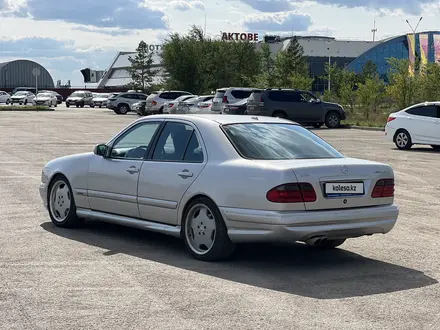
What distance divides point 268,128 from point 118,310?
127 inches

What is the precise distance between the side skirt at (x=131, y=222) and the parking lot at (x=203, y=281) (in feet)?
0.71

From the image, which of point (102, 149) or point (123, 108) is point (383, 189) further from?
point (123, 108)

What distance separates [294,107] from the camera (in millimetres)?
36438

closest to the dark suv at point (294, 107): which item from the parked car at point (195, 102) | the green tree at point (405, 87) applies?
the green tree at point (405, 87)

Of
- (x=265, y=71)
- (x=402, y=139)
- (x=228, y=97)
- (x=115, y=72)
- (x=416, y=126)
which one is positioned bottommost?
(x=402, y=139)

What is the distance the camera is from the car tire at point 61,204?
32.3ft

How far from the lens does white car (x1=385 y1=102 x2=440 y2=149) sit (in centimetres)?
2378

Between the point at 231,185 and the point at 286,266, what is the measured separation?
3.13 ft

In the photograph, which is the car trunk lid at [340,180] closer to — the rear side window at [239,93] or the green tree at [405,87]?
the green tree at [405,87]

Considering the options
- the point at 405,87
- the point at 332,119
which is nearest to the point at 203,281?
the point at 332,119

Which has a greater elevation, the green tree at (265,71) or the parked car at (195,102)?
the green tree at (265,71)

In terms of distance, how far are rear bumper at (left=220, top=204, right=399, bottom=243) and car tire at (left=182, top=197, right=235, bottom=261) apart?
0.11m

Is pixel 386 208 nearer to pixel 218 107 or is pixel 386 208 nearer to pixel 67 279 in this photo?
pixel 67 279

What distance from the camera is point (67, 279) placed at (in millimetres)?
7113
